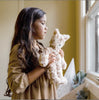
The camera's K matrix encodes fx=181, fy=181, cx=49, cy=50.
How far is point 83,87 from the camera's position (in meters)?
1.03

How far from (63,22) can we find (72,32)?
0.12 meters

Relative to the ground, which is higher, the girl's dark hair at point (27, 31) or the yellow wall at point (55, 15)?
the yellow wall at point (55, 15)

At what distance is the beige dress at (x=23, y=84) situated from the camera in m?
0.54

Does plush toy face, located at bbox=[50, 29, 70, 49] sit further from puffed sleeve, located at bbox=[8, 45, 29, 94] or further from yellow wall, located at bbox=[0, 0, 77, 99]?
yellow wall, located at bbox=[0, 0, 77, 99]

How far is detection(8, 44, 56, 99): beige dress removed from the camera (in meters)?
0.54

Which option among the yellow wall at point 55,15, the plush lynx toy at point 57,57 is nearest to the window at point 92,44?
the yellow wall at point 55,15

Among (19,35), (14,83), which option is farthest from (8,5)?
(14,83)

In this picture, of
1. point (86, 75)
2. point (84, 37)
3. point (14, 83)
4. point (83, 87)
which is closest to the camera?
point (14, 83)

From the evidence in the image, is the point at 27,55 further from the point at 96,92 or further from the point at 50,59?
the point at 96,92

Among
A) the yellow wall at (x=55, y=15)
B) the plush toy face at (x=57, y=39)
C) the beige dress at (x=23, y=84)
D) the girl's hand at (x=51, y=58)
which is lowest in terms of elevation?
the beige dress at (x=23, y=84)

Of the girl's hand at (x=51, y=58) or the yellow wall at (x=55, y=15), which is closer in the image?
the girl's hand at (x=51, y=58)

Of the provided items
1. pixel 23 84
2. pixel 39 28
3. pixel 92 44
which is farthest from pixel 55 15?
pixel 23 84

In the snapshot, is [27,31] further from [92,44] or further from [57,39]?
[92,44]

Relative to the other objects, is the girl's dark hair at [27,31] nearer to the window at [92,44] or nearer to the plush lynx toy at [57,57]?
the plush lynx toy at [57,57]
